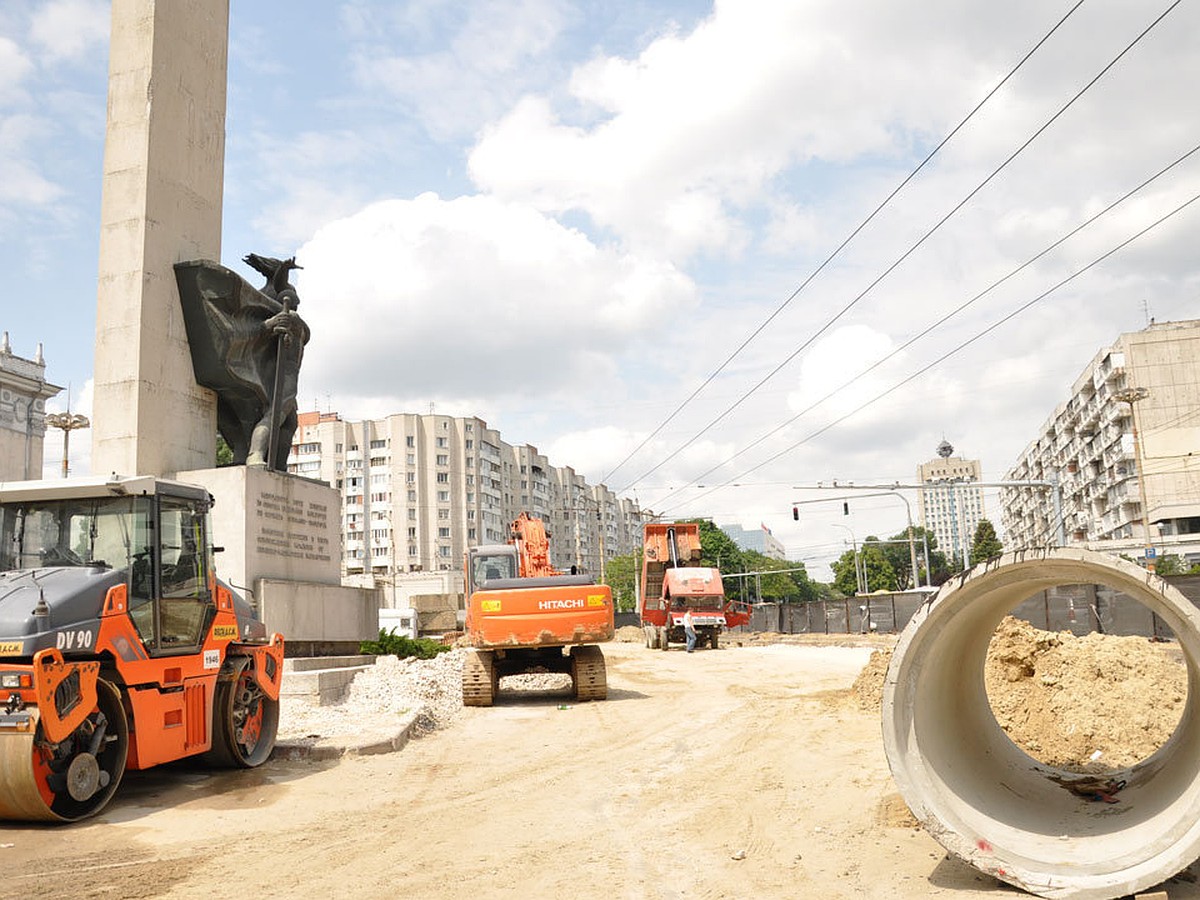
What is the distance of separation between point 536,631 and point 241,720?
552 cm

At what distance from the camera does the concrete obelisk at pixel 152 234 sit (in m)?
15.5

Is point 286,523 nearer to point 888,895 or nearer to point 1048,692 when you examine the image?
point 1048,692

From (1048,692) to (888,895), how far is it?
5.12m

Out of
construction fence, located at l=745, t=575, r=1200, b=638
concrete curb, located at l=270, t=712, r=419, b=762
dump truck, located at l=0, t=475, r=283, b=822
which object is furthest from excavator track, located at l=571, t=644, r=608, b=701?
dump truck, located at l=0, t=475, r=283, b=822

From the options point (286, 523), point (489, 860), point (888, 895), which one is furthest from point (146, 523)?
point (286, 523)

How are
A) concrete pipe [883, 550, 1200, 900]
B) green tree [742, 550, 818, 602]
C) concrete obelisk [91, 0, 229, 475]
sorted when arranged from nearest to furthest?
concrete pipe [883, 550, 1200, 900], concrete obelisk [91, 0, 229, 475], green tree [742, 550, 818, 602]

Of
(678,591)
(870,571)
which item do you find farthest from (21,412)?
(870,571)

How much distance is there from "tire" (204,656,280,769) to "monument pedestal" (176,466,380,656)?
430 cm

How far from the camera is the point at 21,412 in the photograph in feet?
163

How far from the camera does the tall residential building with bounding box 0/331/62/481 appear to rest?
48469 millimetres

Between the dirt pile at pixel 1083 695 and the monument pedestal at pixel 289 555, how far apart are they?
1007 cm

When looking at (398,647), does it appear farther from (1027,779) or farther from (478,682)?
(1027,779)

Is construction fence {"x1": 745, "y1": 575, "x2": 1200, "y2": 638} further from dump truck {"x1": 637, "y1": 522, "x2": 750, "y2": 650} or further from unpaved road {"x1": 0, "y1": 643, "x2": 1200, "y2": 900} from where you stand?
dump truck {"x1": 637, "y1": 522, "x2": 750, "y2": 650}

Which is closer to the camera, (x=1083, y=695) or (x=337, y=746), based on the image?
(x=1083, y=695)
